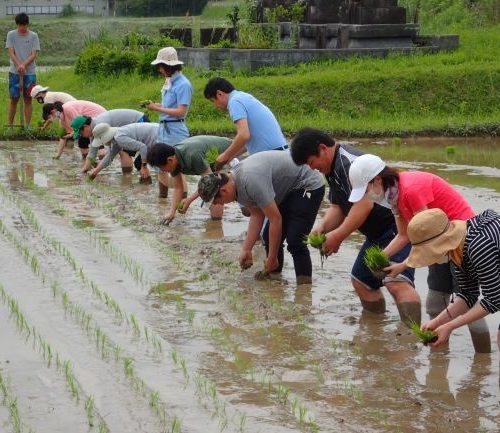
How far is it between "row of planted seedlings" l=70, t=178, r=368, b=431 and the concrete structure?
31.0m

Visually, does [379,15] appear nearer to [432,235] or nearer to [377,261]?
[377,261]

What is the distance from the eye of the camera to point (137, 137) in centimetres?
1183

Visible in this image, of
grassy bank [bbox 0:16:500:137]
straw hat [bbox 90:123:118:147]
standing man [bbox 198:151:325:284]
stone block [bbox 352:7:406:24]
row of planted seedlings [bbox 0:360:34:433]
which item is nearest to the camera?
row of planted seedlings [bbox 0:360:34:433]

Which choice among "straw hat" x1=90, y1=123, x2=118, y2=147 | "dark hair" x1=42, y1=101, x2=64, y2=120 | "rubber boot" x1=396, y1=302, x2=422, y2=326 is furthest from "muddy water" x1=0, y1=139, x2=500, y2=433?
"dark hair" x1=42, y1=101, x2=64, y2=120

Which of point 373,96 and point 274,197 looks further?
point 373,96

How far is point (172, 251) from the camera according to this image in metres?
9.21

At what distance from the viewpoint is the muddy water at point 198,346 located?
18.0 ft

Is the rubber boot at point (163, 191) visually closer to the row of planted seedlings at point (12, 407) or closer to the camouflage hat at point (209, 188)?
the camouflage hat at point (209, 188)

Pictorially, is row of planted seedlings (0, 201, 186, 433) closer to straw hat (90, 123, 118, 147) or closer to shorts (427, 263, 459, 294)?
shorts (427, 263, 459, 294)

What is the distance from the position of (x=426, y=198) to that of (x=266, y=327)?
5.02 ft

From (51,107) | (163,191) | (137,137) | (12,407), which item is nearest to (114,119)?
(137,137)

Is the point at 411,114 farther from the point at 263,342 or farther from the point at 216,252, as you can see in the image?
the point at 263,342

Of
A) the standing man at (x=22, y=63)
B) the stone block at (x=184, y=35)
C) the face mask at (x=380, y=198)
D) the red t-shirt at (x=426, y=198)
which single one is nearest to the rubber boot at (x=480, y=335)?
the red t-shirt at (x=426, y=198)

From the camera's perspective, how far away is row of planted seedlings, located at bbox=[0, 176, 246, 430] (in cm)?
563
